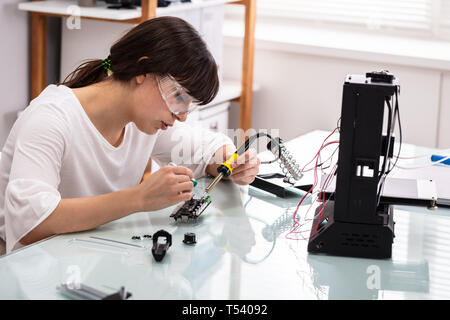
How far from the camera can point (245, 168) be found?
1573 mm

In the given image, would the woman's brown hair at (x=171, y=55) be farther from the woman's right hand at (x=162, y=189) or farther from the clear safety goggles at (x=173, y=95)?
the woman's right hand at (x=162, y=189)

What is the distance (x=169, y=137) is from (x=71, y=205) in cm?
55

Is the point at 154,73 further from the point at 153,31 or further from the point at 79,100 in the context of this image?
the point at 79,100

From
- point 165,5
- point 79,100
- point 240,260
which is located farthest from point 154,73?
point 165,5

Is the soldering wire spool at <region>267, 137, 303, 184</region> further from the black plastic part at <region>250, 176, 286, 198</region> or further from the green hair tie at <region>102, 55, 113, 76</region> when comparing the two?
the green hair tie at <region>102, 55, 113, 76</region>

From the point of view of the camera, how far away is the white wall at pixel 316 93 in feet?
9.83

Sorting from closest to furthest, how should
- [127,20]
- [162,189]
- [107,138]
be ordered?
[162,189]
[107,138]
[127,20]

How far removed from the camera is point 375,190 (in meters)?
1.22

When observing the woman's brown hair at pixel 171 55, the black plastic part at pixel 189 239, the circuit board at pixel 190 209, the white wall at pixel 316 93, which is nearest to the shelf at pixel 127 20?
the white wall at pixel 316 93

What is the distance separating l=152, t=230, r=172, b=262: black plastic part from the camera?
1156 mm

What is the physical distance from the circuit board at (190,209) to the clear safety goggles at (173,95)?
20 centimetres

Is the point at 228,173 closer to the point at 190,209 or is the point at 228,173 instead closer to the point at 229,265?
the point at 190,209

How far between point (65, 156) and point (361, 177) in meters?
0.65
